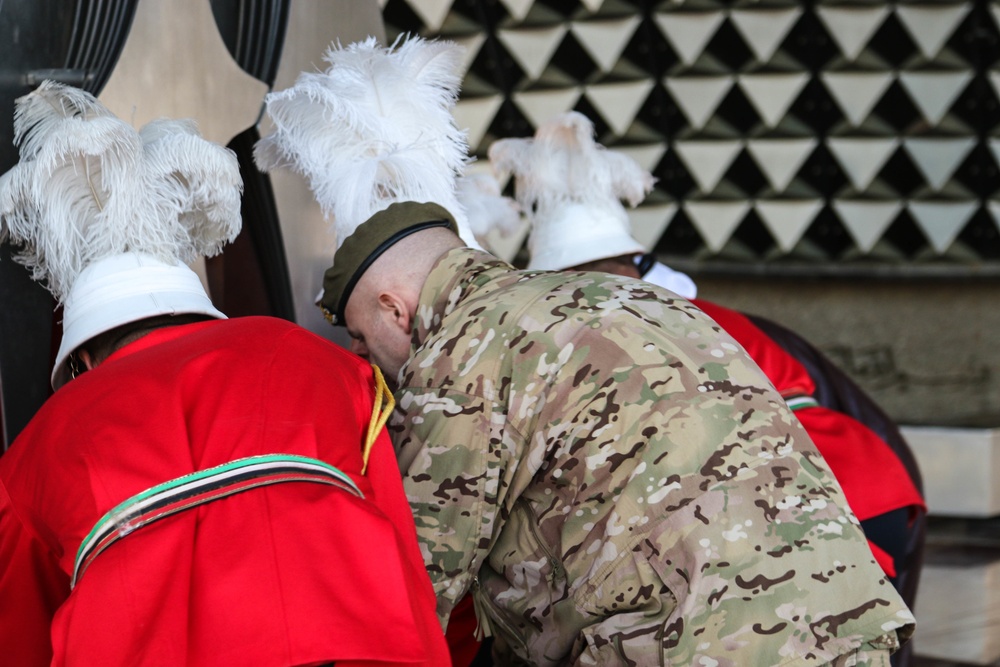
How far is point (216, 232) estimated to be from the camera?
1.70 metres

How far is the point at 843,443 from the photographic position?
7.89 ft

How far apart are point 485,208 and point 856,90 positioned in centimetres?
259

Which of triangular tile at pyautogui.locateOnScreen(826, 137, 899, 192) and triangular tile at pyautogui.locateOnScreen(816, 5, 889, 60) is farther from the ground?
triangular tile at pyautogui.locateOnScreen(816, 5, 889, 60)

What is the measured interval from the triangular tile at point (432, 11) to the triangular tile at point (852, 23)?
58.3 inches

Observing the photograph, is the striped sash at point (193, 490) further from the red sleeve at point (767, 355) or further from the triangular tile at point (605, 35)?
the triangular tile at point (605, 35)

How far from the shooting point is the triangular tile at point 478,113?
4781 millimetres

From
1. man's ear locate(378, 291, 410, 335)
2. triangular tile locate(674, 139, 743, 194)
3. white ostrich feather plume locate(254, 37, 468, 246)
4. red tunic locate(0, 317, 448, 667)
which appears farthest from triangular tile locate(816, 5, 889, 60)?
red tunic locate(0, 317, 448, 667)

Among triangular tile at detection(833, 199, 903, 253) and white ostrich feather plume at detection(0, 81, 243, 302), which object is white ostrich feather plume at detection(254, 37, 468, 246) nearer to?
white ostrich feather plume at detection(0, 81, 243, 302)

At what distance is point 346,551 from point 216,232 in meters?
0.73

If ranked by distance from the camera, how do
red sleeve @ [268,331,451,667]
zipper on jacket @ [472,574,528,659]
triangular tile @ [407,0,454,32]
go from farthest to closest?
triangular tile @ [407,0,454,32]
zipper on jacket @ [472,574,528,659]
red sleeve @ [268,331,451,667]

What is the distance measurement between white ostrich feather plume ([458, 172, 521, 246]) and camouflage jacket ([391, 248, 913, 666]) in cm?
107

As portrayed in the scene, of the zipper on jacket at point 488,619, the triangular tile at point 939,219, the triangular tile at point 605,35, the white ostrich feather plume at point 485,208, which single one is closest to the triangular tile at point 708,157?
the triangular tile at point 605,35

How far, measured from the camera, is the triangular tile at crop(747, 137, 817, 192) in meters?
4.79

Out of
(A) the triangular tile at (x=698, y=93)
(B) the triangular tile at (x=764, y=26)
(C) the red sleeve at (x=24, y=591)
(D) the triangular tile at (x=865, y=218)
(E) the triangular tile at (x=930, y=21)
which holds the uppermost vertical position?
(E) the triangular tile at (x=930, y=21)
